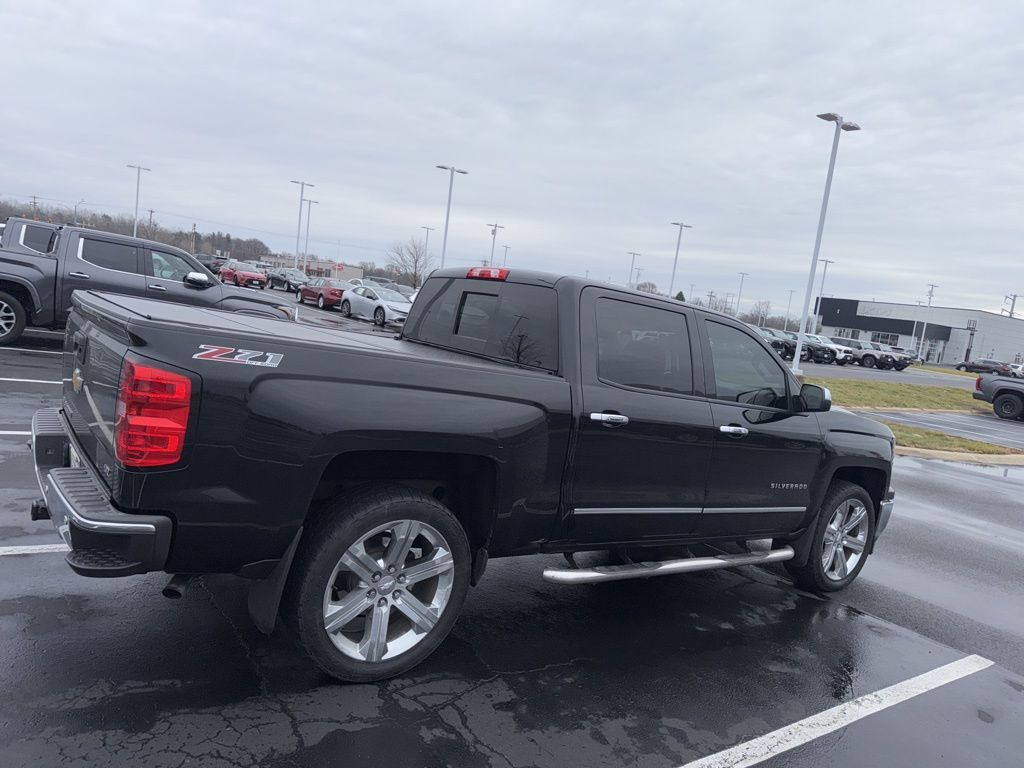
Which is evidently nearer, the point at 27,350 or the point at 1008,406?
the point at 27,350

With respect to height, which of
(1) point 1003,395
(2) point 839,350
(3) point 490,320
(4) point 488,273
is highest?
(4) point 488,273

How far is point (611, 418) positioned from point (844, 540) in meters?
2.85

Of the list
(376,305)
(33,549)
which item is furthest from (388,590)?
(376,305)

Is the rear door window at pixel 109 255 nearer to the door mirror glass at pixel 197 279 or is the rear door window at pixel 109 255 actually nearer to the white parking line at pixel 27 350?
the door mirror glass at pixel 197 279

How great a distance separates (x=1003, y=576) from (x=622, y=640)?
444cm

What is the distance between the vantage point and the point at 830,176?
82.2 feet

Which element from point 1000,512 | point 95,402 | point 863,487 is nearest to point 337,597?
point 95,402

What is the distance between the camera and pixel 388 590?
11.6 ft

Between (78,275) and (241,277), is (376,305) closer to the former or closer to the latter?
(78,275)

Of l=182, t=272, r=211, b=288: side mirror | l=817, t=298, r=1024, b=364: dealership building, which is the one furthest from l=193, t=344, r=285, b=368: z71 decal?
l=817, t=298, r=1024, b=364: dealership building

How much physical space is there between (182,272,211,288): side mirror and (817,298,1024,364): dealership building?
296 feet

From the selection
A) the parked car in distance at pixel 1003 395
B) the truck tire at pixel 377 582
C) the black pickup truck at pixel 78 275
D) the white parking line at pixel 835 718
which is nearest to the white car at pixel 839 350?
the parked car in distance at pixel 1003 395

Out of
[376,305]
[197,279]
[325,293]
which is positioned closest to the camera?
[197,279]

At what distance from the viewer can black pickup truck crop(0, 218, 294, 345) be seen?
11469 millimetres
